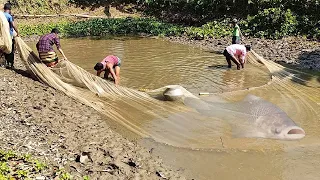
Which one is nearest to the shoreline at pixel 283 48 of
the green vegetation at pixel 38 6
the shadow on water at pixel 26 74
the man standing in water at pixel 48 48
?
the man standing in water at pixel 48 48

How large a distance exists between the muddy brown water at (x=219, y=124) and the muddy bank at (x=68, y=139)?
1.61 ft

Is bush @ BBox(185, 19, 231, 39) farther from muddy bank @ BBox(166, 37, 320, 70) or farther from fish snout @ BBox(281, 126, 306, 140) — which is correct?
fish snout @ BBox(281, 126, 306, 140)

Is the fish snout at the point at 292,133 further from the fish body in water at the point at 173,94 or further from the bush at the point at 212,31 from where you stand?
the bush at the point at 212,31

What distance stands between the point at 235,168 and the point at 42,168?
255 cm

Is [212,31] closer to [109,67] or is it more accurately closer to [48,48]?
[109,67]

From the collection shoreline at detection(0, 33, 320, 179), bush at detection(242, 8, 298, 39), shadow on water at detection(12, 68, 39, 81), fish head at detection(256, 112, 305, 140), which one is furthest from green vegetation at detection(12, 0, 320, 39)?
shoreline at detection(0, 33, 320, 179)

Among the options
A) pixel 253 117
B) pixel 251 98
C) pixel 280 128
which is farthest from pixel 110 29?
pixel 280 128

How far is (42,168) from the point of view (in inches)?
165

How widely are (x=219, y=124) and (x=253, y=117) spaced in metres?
0.62

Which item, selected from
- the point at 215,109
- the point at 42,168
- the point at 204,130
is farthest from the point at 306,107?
the point at 42,168

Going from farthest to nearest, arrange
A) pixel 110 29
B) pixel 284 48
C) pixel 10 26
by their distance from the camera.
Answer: pixel 110 29 → pixel 284 48 → pixel 10 26

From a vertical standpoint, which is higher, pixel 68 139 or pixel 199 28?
pixel 199 28

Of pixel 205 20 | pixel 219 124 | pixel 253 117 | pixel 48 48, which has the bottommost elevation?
pixel 219 124

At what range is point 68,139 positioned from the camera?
5.38 metres
